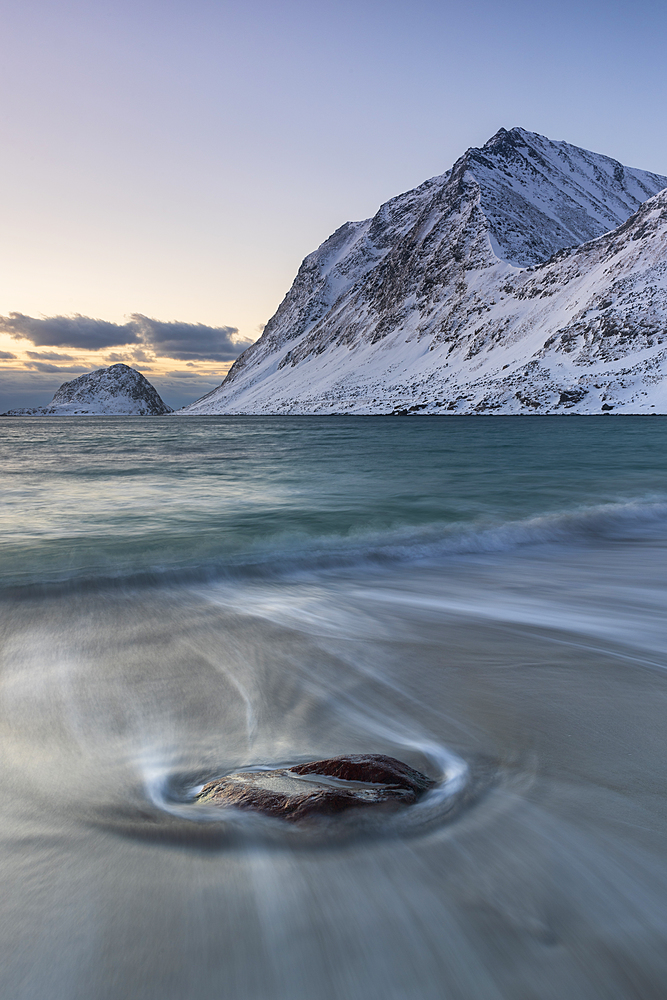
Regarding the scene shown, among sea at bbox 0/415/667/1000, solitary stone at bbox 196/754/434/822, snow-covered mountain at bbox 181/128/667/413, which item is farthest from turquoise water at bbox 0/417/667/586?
snow-covered mountain at bbox 181/128/667/413

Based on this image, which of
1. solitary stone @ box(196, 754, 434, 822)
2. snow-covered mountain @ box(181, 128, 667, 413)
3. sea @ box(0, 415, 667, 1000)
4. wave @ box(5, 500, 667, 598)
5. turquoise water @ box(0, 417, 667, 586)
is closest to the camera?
sea @ box(0, 415, 667, 1000)

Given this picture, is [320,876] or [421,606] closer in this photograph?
[320,876]

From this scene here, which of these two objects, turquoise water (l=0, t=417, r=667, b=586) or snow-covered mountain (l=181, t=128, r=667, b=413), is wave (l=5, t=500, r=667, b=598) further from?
snow-covered mountain (l=181, t=128, r=667, b=413)

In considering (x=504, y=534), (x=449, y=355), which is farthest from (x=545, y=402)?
(x=504, y=534)

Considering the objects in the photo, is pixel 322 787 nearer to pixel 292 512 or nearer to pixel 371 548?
pixel 371 548

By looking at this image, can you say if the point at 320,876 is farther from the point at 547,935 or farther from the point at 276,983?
the point at 547,935

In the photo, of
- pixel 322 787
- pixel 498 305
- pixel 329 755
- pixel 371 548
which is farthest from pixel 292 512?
pixel 498 305
